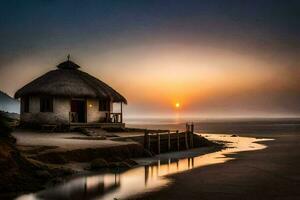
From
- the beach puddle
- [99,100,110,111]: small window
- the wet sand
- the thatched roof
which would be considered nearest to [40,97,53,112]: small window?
the thatched roof

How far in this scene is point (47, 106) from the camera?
3972cm

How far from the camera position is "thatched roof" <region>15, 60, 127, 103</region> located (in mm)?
38844

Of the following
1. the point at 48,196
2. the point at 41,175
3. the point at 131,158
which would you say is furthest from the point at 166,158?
the point at 48,196

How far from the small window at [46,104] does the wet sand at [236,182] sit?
61.9ft

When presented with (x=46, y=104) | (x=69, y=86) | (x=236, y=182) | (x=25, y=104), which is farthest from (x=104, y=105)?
(x=236, y=182)

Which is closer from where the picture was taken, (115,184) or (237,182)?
(115,184)

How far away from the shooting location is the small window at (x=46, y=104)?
39.5 meters

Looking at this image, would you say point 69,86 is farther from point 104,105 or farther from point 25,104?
point 25,104

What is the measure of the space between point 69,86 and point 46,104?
2.87 metres

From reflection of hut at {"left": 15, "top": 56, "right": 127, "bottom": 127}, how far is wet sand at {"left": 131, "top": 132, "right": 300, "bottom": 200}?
16.8m

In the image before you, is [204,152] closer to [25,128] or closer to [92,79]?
[92,79]

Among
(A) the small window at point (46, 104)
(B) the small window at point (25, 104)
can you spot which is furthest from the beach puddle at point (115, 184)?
(B) the small window at point (25, 104)

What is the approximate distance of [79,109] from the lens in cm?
4222

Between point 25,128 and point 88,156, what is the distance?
1867cm
